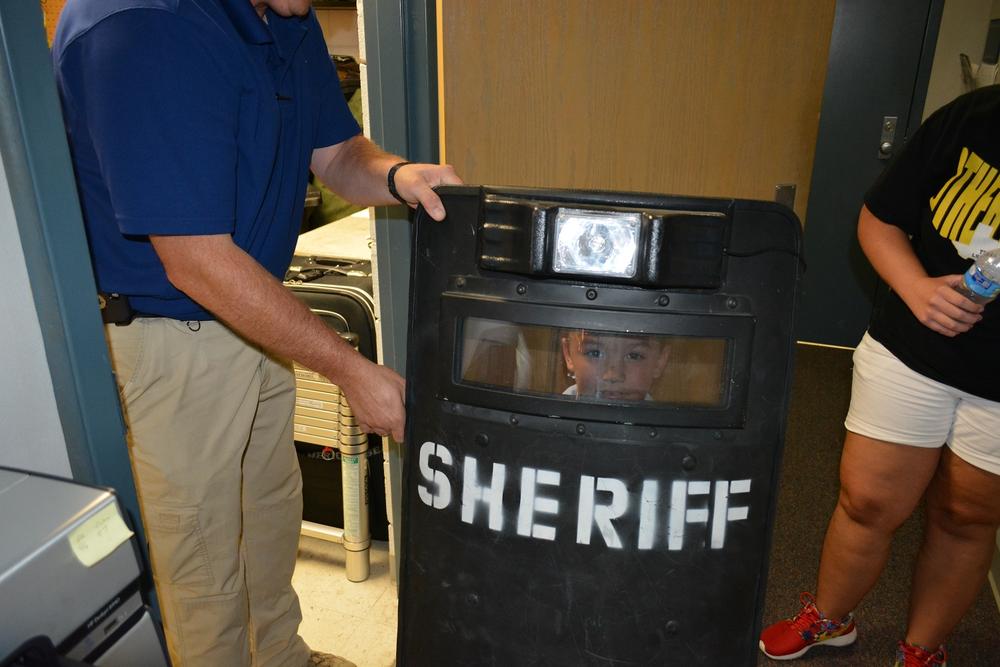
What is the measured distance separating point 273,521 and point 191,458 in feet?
1.01

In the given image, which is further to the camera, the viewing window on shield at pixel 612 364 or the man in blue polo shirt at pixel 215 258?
the man in blue polo shirt at pixel 215 258

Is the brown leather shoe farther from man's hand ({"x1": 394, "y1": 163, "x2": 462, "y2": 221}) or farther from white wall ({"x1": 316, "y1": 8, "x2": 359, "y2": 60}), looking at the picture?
white wall ({"x1": 316, "y1": 8, "x2": 359, "y2": 60})

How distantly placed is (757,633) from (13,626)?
28.2 inches

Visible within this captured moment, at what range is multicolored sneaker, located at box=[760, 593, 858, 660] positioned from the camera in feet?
5.53

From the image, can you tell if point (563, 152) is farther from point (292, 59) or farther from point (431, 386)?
point (431, 386)

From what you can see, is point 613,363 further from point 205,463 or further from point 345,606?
point 345,606

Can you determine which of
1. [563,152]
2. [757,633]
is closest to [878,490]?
[757,633]

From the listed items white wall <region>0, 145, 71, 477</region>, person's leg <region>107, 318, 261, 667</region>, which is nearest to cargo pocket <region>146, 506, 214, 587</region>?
person's leg <region>107, 318, 261, 667</region>

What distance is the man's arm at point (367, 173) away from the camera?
1.13 m

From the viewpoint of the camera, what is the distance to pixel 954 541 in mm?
1463

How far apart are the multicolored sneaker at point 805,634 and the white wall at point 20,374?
1.55 metres

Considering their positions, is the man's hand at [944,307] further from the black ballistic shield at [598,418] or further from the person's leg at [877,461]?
the black ballistic shield at [598,418]

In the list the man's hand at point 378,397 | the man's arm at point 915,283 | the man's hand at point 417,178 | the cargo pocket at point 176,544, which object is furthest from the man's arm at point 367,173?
the man's arm at point 915,283

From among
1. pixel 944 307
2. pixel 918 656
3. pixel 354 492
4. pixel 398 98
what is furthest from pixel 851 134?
pixel 354 492
